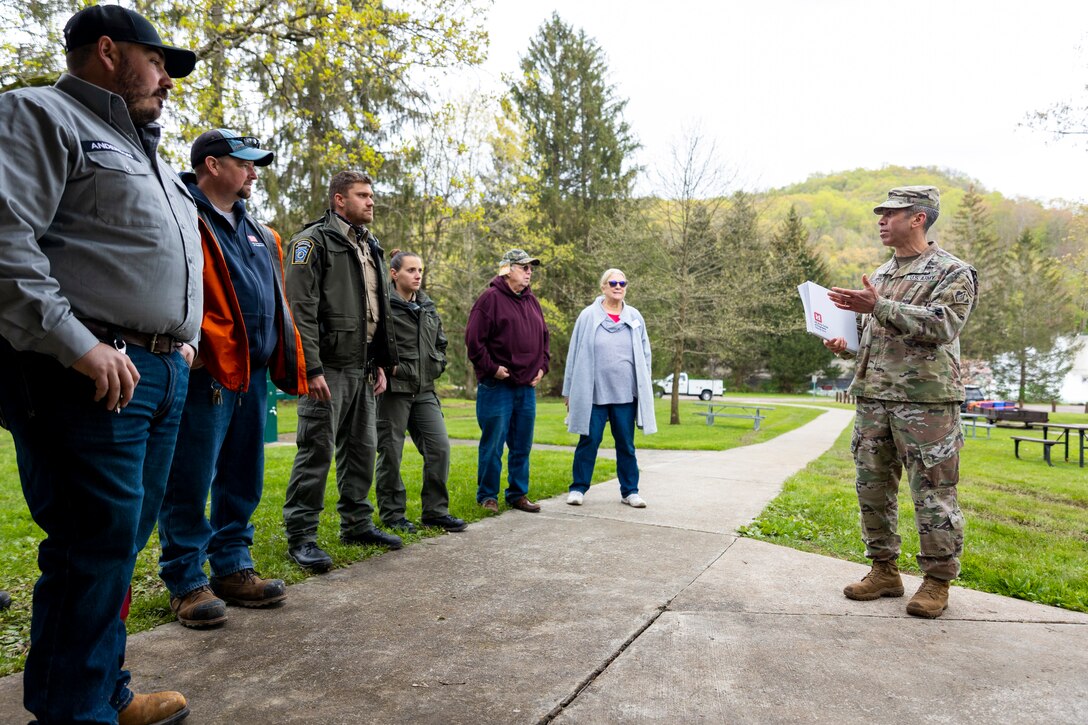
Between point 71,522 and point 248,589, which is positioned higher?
point 71,522

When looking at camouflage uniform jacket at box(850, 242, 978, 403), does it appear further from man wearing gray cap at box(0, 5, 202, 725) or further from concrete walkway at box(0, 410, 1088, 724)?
man wearing gray cap at box(0, 5, 202, 725)

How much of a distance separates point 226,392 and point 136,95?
147 cm

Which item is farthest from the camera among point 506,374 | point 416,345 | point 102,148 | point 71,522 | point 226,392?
point 506,374

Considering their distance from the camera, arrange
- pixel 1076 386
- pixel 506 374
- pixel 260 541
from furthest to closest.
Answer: pixel 1076 386 < pixel 506 374 < pixel 260 541

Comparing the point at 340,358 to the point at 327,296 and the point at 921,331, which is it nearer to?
the point at 327,296

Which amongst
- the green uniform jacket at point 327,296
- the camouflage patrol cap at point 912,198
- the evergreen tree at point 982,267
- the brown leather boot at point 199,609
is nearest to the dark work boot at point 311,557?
the brown leather boot at point 199,609

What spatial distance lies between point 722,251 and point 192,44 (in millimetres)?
15894

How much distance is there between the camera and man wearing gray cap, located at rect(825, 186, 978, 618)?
3.62 meters

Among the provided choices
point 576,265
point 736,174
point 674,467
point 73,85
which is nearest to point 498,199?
point 576,265

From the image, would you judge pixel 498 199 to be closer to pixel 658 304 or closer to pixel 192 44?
pixel 658 304

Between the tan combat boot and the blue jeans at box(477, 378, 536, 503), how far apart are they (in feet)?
9.38

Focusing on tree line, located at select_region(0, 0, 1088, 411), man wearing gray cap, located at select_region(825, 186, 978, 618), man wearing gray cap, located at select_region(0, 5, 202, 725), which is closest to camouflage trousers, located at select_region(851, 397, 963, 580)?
man wearing gray cap, located at select_region(825, 186, 978, 618)

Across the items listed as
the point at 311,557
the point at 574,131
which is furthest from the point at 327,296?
the point at 574,131

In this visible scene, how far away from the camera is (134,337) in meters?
2.19
